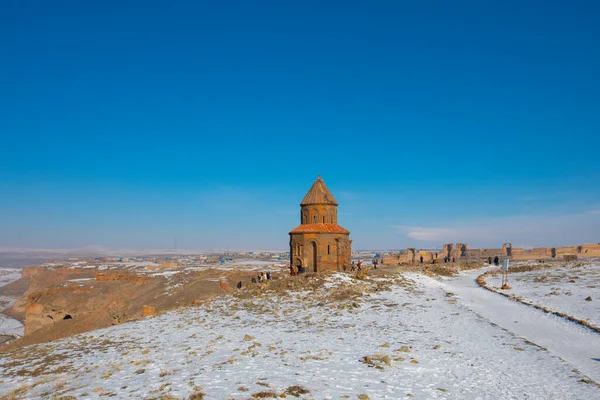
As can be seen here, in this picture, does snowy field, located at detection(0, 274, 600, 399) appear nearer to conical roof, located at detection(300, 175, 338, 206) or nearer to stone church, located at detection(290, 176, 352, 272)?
stone church, located at detection(290, 176, 352, 272)

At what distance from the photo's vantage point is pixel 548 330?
52.9ft

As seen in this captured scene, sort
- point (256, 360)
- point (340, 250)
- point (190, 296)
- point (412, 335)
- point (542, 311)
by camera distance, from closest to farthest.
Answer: point (256, 360) < point (412, 335) < point (542, 311) < point (340, 250) < point (190, 296)

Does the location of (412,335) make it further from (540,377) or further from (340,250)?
(340,250)

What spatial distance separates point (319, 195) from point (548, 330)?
81.5 ft

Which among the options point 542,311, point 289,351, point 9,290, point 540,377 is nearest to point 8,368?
point 289,351

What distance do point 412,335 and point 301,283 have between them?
518 inches

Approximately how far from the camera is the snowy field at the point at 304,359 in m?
9.52

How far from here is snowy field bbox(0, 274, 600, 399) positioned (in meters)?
9.52

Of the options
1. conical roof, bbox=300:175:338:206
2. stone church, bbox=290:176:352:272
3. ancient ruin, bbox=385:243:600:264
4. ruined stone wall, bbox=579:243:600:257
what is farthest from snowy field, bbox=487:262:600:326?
ruined stone wall, bbox=579:243:600:257

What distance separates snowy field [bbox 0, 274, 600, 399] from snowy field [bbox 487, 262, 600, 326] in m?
4.93

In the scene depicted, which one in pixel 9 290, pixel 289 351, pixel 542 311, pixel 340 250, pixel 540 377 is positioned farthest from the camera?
pixel 9 290

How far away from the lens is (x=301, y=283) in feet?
90.8

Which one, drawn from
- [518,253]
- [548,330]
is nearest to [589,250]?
[518,253]

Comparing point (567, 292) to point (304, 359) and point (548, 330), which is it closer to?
point (548, 330)
